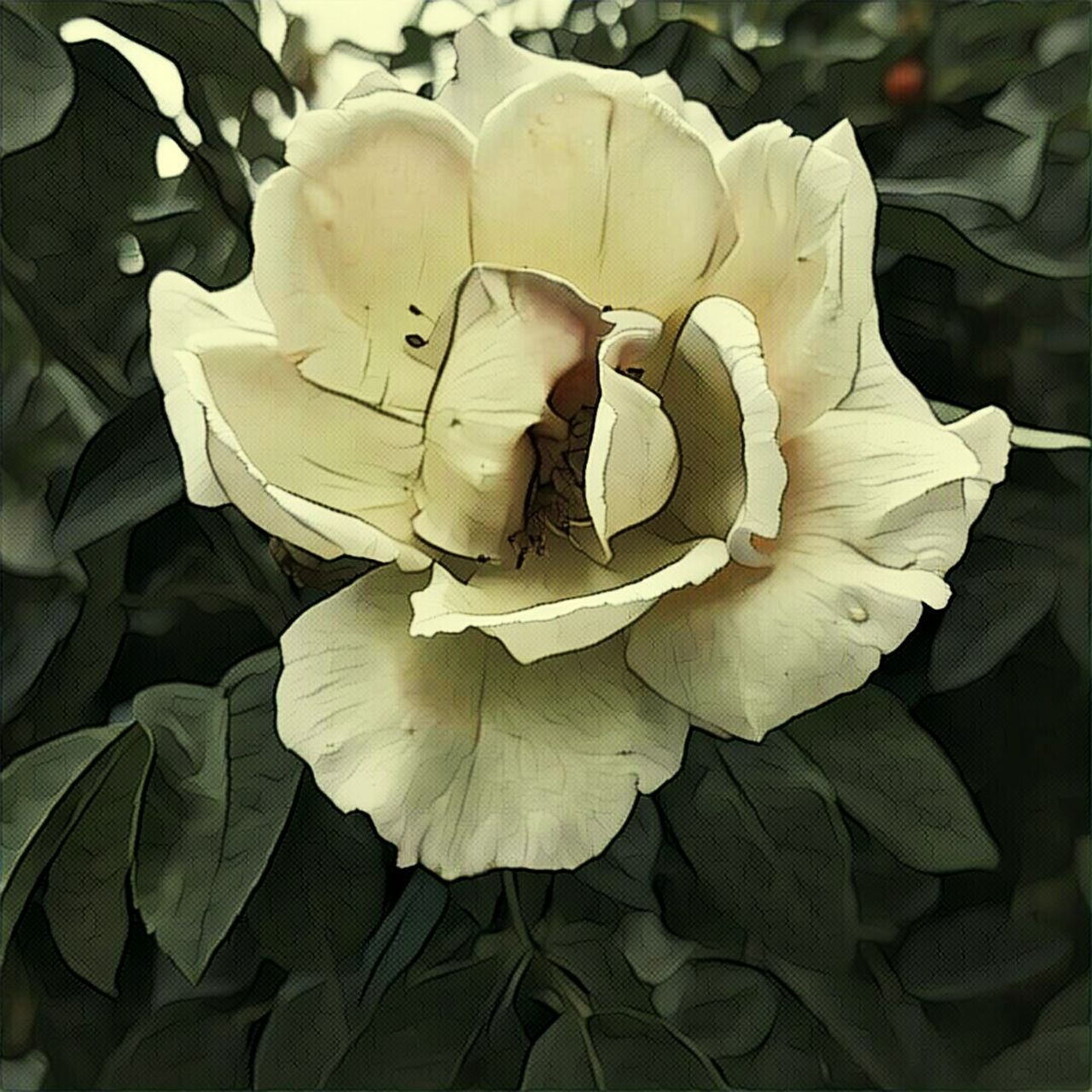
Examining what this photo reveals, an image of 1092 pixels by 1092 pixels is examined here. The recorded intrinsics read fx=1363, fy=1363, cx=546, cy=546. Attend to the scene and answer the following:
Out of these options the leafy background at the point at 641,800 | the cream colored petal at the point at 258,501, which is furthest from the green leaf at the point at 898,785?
the cream colored petal at the point at 258,501

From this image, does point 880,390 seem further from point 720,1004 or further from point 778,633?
point 720,1004

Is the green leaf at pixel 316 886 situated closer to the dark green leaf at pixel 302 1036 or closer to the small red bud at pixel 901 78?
the dark green leaf at pixel 302 1036

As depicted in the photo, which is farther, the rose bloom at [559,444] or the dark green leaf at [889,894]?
the dark green leaf at [889,894]

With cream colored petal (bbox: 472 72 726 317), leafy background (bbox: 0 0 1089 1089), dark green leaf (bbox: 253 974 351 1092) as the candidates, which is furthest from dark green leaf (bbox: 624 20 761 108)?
dark green leaf (bbox: 253 974 351 1092)

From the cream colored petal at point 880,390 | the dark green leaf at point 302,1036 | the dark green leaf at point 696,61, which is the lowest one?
the dark green leaf at point 302,1036

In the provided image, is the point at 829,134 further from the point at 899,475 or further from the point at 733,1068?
the point at 733,1068

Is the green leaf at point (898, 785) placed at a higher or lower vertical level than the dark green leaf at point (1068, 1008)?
higher
